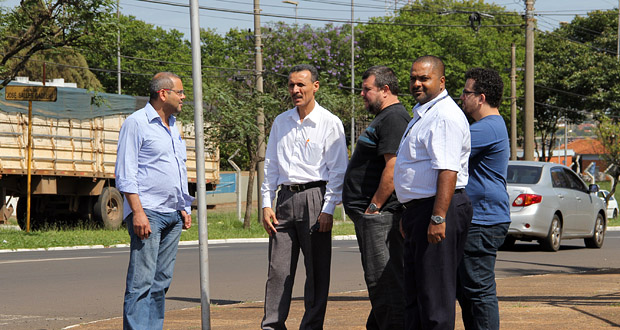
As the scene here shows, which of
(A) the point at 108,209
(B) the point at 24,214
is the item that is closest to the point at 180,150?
(A) the point at 108,209

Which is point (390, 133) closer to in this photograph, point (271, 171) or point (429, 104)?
point (429, 104)

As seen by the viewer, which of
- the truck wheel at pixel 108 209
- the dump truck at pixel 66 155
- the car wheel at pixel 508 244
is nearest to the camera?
the car wheel at pixel 508 244

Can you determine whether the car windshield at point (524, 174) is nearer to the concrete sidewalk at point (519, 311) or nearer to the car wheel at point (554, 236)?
the car wheel at point (554, 236)

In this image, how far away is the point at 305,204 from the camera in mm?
6504

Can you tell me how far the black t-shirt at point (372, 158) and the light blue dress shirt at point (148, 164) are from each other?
1.19m

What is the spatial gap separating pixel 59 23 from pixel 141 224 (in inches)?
595

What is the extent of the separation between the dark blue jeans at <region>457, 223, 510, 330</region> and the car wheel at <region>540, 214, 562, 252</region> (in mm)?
10448

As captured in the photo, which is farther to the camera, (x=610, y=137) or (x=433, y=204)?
(x=610, y=137)

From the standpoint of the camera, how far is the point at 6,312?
9.28 m

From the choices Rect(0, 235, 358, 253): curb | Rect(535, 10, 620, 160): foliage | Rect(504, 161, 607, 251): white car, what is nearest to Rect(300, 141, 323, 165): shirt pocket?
Rect(504, 161, 607, 251): white car

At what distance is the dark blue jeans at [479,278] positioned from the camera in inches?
236

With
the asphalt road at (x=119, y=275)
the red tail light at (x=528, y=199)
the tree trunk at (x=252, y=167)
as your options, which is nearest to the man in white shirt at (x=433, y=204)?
the asphalt road at (x=119, y=275)

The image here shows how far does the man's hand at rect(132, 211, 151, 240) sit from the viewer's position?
6156 mm

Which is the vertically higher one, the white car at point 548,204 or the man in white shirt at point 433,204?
the man in white shirt at point 433,204
